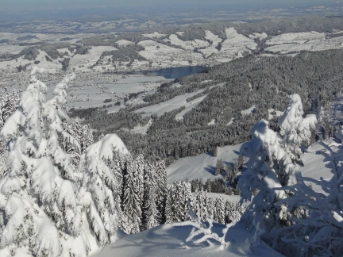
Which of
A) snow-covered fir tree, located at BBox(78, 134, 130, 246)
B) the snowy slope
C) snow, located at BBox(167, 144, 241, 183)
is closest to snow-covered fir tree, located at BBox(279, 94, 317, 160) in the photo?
the snowy slope

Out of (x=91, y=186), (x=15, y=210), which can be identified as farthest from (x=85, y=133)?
(x=15, y=210)

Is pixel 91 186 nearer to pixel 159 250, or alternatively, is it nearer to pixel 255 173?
pixel 159 250

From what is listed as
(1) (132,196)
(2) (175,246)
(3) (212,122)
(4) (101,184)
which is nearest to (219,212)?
(1) (132,196)

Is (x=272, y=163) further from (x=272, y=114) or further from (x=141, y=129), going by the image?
(x=272, y=114)

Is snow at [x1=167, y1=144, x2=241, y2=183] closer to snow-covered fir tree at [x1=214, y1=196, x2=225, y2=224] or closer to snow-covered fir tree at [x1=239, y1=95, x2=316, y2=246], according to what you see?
snow-covered fir tree at [x1=214, y1=196, x2=225, y2=224]

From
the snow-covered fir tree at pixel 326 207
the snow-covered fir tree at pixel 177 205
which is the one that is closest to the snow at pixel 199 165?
the snow-covered fir tree at pixel 177 205
